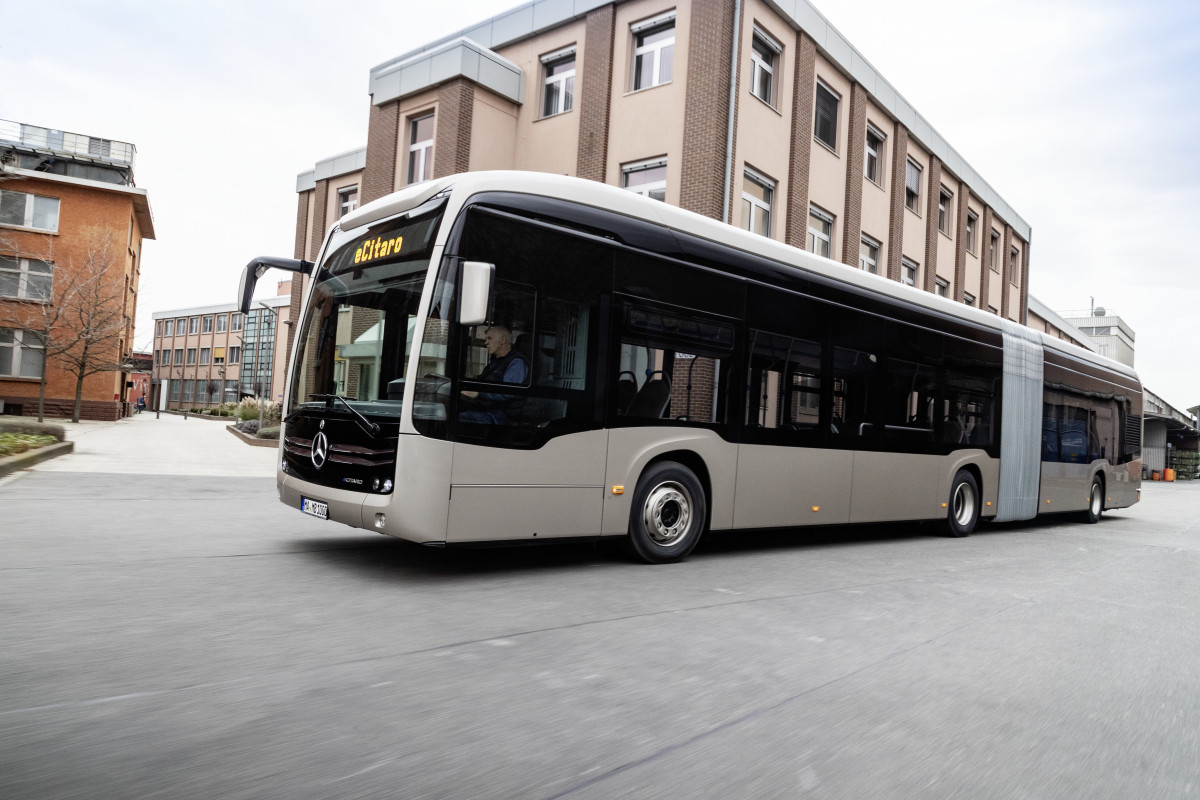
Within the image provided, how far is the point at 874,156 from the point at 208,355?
3092 inches

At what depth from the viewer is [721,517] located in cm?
785

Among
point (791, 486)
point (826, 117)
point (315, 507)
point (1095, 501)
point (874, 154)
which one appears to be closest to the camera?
point (315, 507)

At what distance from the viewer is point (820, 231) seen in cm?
2173

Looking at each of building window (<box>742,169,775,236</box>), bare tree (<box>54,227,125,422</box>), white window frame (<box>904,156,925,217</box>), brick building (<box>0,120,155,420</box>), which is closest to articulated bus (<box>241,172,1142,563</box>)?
building window (<box>742,169,775,236</box>)

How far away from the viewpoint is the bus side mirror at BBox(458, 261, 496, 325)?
545 centimetres

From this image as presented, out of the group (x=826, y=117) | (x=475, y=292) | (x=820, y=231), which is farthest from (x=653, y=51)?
(x=475, y=292)

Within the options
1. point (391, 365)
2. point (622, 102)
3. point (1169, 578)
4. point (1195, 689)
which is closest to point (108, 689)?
point (391, 365)

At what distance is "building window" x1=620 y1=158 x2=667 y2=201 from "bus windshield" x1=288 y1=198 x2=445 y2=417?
1166cm

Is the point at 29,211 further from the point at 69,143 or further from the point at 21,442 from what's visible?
the point at 21,442

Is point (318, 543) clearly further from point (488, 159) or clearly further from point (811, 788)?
point (488, 159)

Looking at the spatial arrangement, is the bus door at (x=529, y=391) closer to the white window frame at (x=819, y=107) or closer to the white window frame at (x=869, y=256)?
the white window frame at (x=819, y=107)

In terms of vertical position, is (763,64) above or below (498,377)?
above

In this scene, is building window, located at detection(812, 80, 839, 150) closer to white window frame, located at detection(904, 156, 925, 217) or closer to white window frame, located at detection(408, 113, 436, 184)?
white window frame, located at detection(904, 156, 925, 217)

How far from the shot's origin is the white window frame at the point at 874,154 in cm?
2378
